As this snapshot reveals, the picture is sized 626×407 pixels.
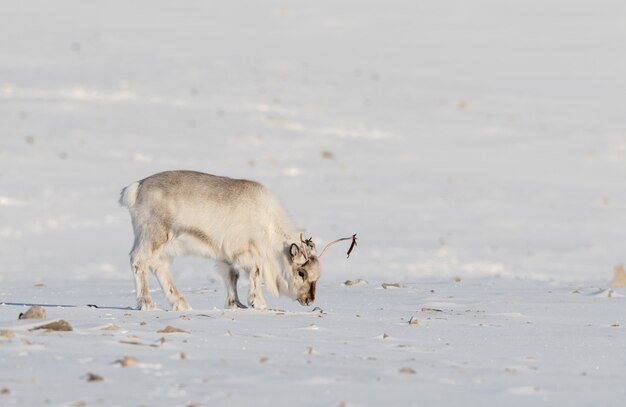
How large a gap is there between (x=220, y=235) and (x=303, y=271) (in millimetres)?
766

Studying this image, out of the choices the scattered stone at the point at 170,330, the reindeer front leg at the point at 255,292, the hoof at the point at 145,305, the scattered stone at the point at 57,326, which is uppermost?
the reindeer front leg at the point at 255,292

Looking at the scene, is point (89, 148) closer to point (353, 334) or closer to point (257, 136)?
point (257, 136)

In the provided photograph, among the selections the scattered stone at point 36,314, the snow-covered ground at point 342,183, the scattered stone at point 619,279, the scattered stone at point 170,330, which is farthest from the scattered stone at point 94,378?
the scattered stone at point 619,279

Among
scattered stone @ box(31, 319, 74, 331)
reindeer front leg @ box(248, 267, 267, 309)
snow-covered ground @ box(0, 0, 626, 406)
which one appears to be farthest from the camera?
reindeer front leg @ box(248, 267, 267, 309)

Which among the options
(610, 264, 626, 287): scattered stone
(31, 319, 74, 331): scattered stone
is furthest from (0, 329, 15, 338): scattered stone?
(610, 264, 626, 287): scattered stone

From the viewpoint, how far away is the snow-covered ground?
7.01 meters

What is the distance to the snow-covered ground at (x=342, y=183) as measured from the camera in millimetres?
7012

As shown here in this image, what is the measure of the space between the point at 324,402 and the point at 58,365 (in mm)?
1511

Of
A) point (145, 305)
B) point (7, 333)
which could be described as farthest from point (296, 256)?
point (7, 333)

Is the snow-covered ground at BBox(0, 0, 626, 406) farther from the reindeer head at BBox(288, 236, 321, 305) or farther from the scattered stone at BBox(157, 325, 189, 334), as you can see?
the reindeer head at BBox(288, 236, 321, 305)

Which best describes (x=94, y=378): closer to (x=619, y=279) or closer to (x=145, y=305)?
(x=145, y=305)

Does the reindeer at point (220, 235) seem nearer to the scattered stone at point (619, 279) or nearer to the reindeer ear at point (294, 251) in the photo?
the reindeer ear at point (294, 251)

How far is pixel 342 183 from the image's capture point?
2186 centimetres

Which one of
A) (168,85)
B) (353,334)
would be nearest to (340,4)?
(168,85)
